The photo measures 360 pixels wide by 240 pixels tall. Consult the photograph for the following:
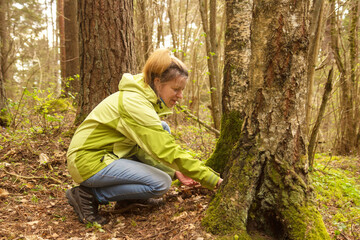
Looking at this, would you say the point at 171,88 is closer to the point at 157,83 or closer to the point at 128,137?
the point at 157,83

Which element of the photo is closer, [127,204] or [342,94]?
[127,204]

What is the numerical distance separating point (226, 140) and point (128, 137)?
1147mm

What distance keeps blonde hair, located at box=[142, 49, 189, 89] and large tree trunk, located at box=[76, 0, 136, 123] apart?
1.84 meters

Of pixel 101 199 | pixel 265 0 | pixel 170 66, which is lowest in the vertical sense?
pixel 101 199

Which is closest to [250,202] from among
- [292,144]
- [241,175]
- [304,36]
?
[241,175]

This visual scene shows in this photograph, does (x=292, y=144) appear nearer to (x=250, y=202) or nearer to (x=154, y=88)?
(x=250, y=202)

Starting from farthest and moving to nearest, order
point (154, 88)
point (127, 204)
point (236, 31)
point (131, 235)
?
point (236, 31) < point (127, 204) < point (154, 88) < point (131, 235)

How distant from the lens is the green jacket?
8.31 ft

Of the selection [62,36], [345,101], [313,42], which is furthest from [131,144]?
[62,36]

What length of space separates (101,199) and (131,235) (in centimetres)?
60

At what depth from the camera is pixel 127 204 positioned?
10.4ft

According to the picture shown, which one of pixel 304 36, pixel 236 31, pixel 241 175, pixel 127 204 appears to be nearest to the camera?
pixel 304 36

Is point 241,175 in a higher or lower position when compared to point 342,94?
lower

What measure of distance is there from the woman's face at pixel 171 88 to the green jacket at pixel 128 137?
9cm
